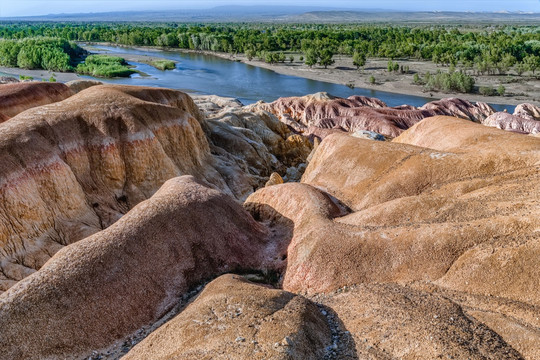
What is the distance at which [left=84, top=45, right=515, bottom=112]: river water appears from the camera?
9462 centimetres

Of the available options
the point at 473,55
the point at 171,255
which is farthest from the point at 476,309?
the point at 473,55

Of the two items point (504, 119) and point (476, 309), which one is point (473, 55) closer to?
point (504, 119)

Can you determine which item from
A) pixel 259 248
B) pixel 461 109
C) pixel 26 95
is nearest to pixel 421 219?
pixel 259 248

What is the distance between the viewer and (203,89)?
98.0 meters

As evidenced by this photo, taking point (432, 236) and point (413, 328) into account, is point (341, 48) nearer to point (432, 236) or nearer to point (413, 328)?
point (432, 236)

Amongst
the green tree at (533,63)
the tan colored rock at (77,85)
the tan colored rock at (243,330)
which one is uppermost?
the tan colored rock at (77,85)

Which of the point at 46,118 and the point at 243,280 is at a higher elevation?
the point at 46,118

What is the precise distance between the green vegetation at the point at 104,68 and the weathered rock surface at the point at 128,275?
301ft

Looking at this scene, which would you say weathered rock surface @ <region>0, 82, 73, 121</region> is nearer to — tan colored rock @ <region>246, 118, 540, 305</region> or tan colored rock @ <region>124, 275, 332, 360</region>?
tan colored rock @ <region>246, 118, 540, 305</region>

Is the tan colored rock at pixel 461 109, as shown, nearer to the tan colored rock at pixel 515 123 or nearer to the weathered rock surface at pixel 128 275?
the tan colored rock at pixel 515 123

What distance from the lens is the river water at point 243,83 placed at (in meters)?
94.6

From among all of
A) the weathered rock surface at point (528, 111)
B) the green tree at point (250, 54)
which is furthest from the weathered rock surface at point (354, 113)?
the green tree at point (250, 54)

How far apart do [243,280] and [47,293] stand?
7787 millimetres

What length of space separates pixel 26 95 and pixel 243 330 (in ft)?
111
